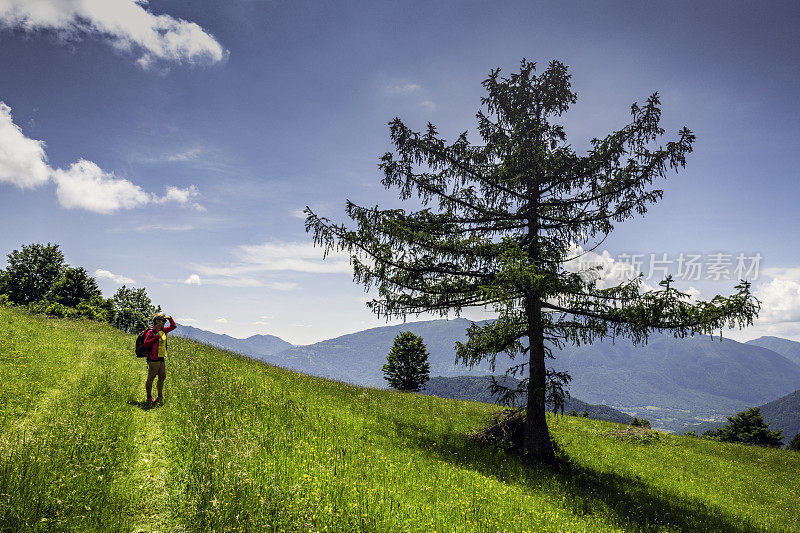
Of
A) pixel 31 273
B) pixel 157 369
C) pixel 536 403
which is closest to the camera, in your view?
pixel 157 369

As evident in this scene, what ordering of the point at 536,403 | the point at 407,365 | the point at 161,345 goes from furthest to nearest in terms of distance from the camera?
the point at 407,365 → the point at 536,403 → the point at 161,345

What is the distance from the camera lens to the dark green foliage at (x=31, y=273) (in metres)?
46.4

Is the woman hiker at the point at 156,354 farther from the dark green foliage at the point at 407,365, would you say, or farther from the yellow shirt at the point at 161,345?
the dark green foliage at the point at 407,365

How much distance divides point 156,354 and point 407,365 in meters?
34.9

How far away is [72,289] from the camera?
143ft

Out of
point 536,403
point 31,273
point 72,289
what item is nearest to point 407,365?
point 536,403

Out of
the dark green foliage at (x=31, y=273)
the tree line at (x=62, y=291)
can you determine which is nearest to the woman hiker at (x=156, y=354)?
the tree line at (x=62, y=291)

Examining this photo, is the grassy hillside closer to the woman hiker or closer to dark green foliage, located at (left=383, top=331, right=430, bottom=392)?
the woman hiker

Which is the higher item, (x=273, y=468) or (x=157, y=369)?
(x=157, y=369)

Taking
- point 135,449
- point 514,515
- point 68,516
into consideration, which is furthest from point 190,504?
point 514,515

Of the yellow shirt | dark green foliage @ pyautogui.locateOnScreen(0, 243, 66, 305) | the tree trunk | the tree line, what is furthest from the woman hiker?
dark green foliage @ pyautogui.locateOnScreen(0, 243, 66, 305)

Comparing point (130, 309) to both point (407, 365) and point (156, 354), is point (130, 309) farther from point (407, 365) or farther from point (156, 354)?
point (156, 354)

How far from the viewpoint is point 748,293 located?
28.3 feet

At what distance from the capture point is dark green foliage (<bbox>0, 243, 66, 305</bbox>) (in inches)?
1828
